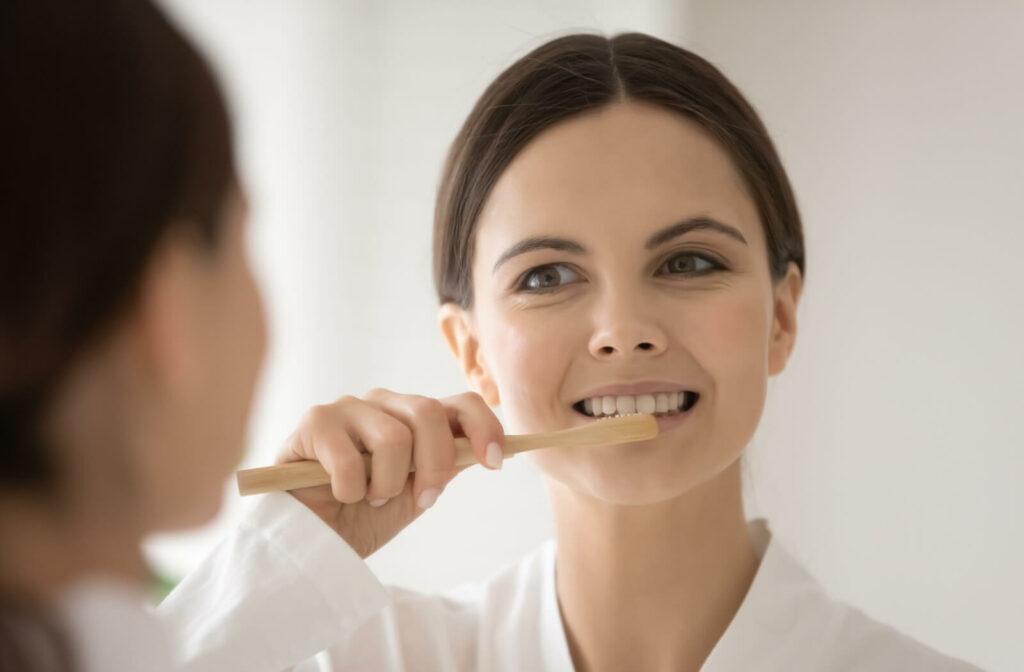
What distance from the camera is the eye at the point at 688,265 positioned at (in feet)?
3.16

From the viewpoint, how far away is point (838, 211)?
5.19 feet

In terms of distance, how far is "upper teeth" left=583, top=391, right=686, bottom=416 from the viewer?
3.03 feet

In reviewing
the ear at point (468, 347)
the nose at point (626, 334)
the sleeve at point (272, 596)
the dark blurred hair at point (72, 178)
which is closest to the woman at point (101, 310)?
the dark blurred hair at point (72, 178)

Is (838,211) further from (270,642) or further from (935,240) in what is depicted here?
(270,642)

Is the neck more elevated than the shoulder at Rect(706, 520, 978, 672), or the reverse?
the neck

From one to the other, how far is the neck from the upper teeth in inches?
20.1

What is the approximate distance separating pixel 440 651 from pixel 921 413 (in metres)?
0.82

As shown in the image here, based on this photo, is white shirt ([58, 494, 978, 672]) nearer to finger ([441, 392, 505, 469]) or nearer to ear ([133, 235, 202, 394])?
finger ([441, 392, 505, 469])

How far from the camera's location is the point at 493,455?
815 mm

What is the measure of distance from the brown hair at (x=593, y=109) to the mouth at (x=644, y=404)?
0.65 ft

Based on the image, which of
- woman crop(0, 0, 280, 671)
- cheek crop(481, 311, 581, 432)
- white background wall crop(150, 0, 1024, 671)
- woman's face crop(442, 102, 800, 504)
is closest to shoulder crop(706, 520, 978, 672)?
woman's face crop(442, 102, 800, 504)

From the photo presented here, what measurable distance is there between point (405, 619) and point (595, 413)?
0.98ft

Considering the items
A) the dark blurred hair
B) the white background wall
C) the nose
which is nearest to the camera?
the dark blurred hair

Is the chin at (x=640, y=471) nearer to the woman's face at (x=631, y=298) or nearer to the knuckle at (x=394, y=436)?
the woman's face at (x=631, y=298)
